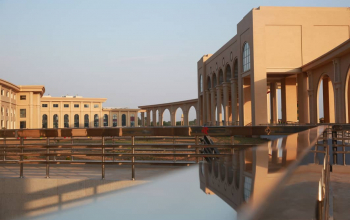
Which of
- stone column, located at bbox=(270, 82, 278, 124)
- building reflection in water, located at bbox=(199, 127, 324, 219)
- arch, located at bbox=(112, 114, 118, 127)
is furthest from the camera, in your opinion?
arch, located at bbox=(112, 114, 118, 127)

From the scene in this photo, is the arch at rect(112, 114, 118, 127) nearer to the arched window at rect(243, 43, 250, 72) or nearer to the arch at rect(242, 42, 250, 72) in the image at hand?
the arch at rect(242, 42, 250, 72)

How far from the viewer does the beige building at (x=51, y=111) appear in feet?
189

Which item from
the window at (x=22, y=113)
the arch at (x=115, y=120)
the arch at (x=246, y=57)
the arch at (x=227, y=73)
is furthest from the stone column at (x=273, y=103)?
the arch at (x=115, y=120)

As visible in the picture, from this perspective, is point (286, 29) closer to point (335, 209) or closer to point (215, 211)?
point (335, 209)

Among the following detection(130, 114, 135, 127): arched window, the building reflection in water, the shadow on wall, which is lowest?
the shadow on wall

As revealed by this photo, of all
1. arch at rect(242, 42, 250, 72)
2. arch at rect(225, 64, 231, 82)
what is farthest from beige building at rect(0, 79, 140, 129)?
arch at rect(242, 42, 250, 72)

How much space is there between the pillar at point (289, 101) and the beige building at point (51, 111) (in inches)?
1514

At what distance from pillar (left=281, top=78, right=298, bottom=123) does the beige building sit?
Answer: 38.4 meters

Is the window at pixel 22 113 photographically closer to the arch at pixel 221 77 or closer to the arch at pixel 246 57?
the arch at pixel 221 77

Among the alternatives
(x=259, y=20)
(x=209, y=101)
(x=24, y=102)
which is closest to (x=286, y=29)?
(x=259, y=20)

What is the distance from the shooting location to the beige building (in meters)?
57.6

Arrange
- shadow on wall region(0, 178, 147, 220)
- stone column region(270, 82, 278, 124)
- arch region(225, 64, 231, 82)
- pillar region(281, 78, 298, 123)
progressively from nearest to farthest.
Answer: shadow on wall region(0, 178, 147, 220)
pillar region(281, 78, 298, 123)
stone column region(270, 82, 278, 124)
arch region(225, 64, 231, 82)

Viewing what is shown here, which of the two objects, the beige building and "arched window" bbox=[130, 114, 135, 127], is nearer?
the beige building

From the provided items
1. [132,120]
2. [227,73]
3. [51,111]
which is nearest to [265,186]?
[227,73]
